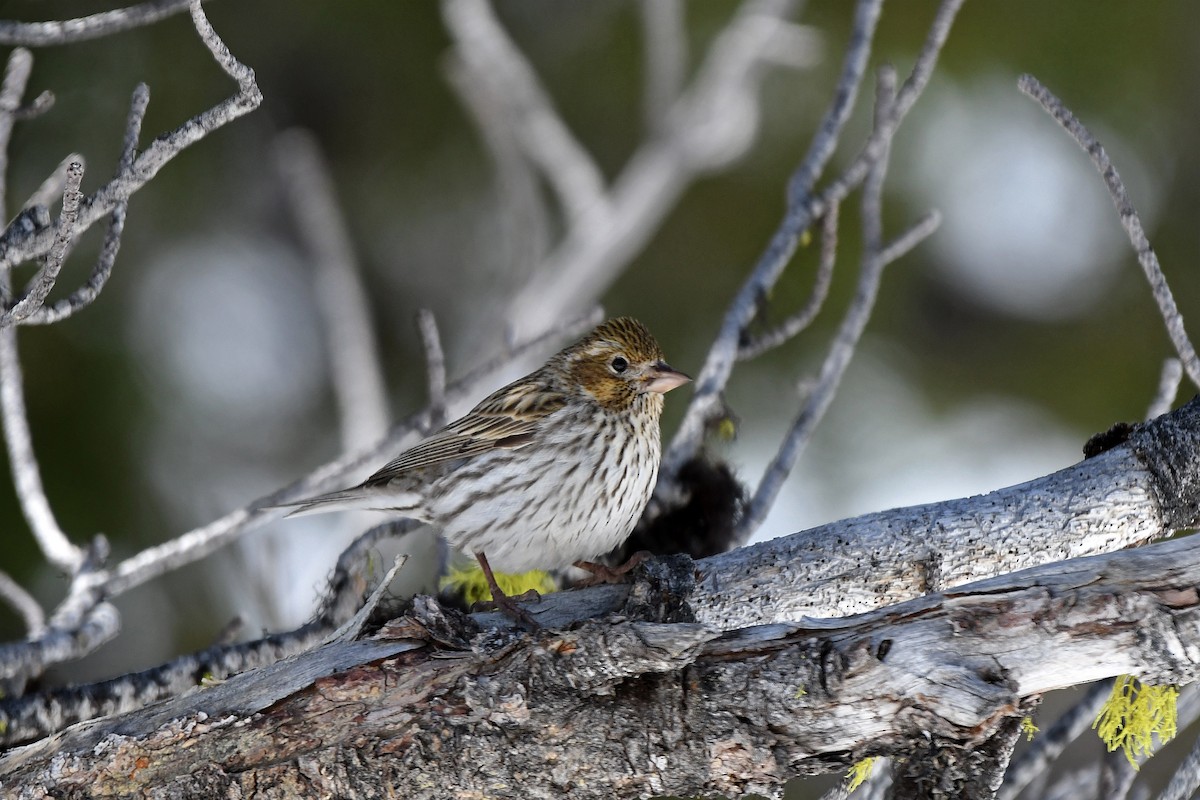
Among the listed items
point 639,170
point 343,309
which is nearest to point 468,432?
point 343,309

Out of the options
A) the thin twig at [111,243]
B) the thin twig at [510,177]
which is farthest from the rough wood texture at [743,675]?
the thin twig at [510,177]

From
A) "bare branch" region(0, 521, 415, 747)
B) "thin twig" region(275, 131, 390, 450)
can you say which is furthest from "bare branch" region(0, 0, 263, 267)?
"thin twig" region(275, 131, 390, 450)

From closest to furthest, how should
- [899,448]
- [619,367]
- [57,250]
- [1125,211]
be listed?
[57,250] < [1125,211] < [619,367] < [899,448]

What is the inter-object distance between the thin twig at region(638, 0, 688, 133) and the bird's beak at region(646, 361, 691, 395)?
313 centimetres

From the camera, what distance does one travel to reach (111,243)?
2.80 metres

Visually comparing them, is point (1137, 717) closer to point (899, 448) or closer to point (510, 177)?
point (510, 177)

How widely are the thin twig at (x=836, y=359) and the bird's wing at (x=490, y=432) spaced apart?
809 mm

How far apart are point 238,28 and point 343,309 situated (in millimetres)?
2774

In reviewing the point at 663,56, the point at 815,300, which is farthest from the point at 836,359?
the point at 663,56

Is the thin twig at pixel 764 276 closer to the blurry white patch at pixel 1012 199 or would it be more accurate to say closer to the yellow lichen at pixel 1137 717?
the yellow lichen at pixel 1137 717

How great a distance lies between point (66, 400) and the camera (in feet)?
25.6

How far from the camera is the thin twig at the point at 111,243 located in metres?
A: 2.62

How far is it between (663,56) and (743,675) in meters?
5.24

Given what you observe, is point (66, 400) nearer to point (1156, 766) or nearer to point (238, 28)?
point (238, 28)
